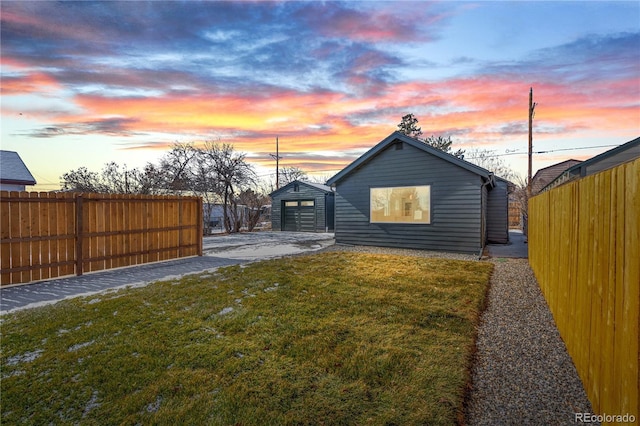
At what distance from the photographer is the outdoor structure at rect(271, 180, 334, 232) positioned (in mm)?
19719

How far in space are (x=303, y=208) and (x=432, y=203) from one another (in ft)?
37.0

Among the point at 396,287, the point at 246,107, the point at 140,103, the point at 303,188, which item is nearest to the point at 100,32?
the point at 140,103

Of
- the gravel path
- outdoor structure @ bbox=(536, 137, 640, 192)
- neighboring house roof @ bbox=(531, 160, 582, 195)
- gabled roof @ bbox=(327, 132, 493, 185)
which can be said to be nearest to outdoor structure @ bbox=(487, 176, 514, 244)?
outdoor structure @ bbox=(536, 137, 640, 192)

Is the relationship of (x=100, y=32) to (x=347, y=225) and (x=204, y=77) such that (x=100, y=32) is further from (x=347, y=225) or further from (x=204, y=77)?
(x=347, y=225)

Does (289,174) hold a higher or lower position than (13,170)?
higher

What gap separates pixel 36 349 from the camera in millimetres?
3297

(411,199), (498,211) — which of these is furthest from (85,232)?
(498,211)

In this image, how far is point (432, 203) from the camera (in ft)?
34.1

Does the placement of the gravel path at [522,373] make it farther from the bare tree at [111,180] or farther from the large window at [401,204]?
the bare tree at [111,180]

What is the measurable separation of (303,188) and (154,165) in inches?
389

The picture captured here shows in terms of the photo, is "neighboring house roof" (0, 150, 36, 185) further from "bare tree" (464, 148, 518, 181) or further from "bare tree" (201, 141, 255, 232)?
"bare tree" (464, 148, 518, 181)

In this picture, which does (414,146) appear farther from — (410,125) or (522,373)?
(410,125)

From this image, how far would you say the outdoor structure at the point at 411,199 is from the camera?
984 centimetres

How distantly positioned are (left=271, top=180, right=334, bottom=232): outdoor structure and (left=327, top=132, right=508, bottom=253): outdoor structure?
7023 millimetres
